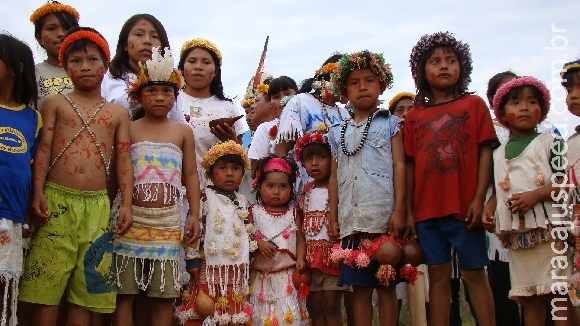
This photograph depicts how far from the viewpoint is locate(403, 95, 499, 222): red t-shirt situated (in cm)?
404

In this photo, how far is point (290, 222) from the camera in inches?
199

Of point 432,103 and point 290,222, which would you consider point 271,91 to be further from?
point 432,103

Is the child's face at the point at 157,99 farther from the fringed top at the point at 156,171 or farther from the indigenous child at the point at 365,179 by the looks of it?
the indigenous child at the point at 365,179

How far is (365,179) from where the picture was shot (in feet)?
14.4

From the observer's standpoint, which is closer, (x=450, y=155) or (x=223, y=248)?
(x=450, y=155)

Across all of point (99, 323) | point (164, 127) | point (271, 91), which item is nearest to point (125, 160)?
point (164, 127)

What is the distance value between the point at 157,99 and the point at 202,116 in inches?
35.6

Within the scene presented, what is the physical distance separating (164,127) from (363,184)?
1520mm

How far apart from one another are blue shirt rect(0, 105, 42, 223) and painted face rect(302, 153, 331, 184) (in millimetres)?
2193

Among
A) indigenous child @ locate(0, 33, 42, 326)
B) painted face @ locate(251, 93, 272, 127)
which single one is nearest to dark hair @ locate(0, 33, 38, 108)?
indigenous child @ locate(0, 33, 42, 326)

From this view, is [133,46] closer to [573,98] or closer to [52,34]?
[52,34]

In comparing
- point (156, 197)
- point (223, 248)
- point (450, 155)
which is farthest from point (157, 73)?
point (450, 155)

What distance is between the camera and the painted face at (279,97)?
21.5 feet

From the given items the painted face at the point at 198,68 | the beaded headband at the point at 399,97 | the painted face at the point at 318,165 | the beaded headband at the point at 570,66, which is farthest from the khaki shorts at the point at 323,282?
the beaded headband at the point at 399,97
